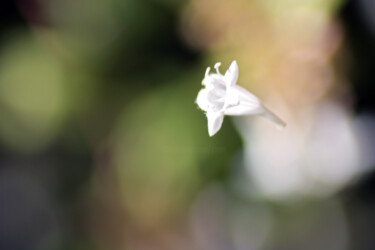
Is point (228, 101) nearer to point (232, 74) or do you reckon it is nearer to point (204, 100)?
point (232, 74)

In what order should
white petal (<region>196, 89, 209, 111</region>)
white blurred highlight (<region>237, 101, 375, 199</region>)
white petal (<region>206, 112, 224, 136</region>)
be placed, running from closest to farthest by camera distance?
white petal (<region>206, 112, 224, 136</region>) → white petal (<region>196, 89, 209, 111</region>) → white blurred highlight (<region>237, 101, 375, 199</region>)

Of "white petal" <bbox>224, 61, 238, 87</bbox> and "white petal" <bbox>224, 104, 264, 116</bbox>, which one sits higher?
"white petal" <bbox>224, 61, 238, 87</bbox>

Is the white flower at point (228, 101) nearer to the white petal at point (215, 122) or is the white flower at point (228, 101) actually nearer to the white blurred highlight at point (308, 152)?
the white petal at point (215, 122)

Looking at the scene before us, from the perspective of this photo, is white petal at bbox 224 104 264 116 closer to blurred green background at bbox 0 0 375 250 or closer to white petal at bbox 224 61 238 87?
white petal at bbox 224 61 238 87

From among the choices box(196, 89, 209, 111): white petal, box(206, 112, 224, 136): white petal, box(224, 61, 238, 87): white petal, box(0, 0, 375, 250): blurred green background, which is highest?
box(0, 0, 375, 250): blurred green background

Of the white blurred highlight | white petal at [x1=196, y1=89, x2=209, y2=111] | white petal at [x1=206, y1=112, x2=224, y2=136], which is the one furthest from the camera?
the white blurred highlight

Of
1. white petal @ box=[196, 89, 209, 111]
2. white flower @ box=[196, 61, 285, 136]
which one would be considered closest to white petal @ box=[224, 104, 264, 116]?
white flower @ box=[196, 61, 285, 136]

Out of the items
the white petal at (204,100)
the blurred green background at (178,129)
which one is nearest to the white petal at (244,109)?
the white petal at (204,100)

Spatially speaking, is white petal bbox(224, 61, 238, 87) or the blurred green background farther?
the blurred green background

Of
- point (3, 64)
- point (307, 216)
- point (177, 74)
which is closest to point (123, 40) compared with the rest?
point (177, 74)

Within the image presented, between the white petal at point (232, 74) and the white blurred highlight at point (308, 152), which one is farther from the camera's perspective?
the white blurred highlight at point (308, 152)
